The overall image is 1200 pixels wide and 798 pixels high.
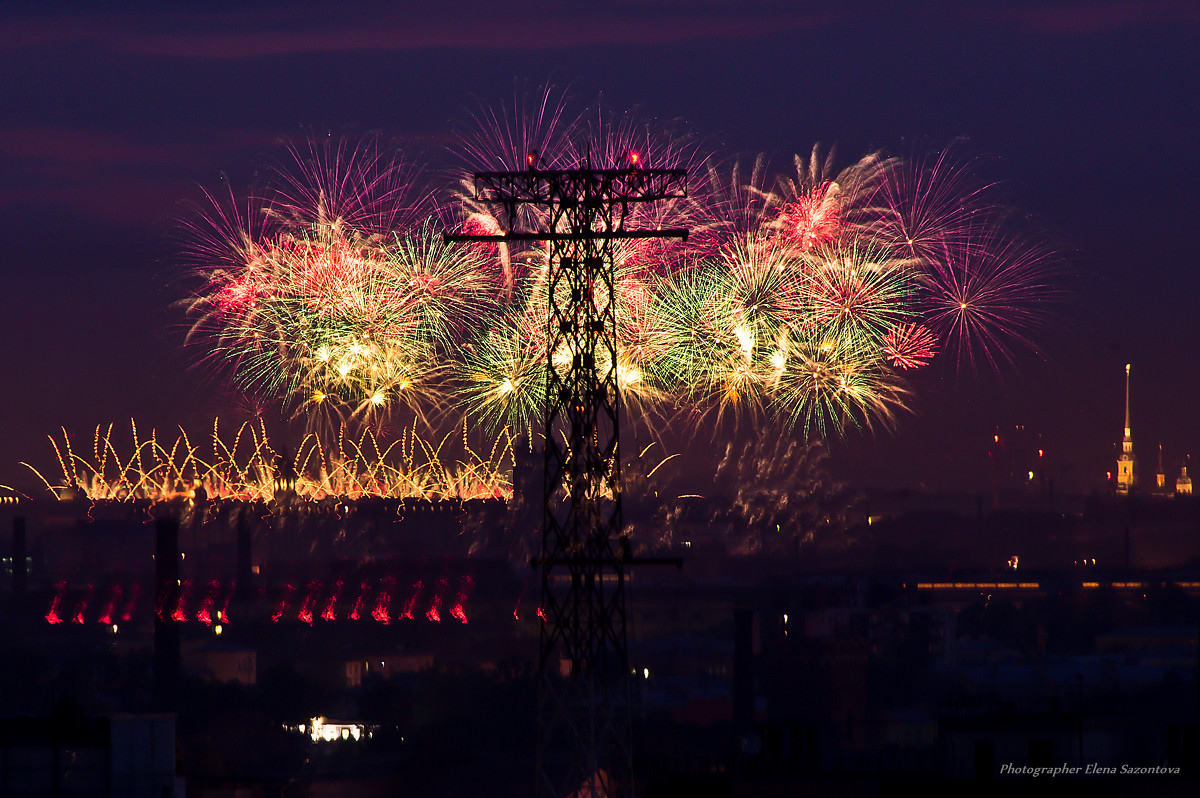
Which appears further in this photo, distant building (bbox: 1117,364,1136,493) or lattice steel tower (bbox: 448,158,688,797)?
distant building (bbox: 1117,364,1136,493)

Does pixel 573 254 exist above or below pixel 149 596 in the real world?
above

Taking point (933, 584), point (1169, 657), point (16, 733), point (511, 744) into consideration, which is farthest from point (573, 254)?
point (933, 584)

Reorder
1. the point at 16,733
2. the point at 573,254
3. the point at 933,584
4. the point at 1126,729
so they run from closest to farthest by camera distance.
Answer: the point at 573,254 < the point at 16,733 < the point at 1126,729 < the point at 933,584

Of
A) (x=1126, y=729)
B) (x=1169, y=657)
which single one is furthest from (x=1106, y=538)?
(x=1126, y=729)

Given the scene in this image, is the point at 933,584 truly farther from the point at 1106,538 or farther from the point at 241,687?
the point at 241,687

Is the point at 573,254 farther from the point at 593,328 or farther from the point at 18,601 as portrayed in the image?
the point at 18,601

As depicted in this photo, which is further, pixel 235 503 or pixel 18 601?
pixel 235 503

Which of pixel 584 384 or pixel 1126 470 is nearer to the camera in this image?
pixel 584 384

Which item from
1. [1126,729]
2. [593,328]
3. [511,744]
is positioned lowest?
[511,744]

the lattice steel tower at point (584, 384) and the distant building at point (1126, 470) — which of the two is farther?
the distant building at point (1126, 470)

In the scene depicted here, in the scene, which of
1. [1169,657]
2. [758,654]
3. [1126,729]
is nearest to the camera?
[1126,729]
